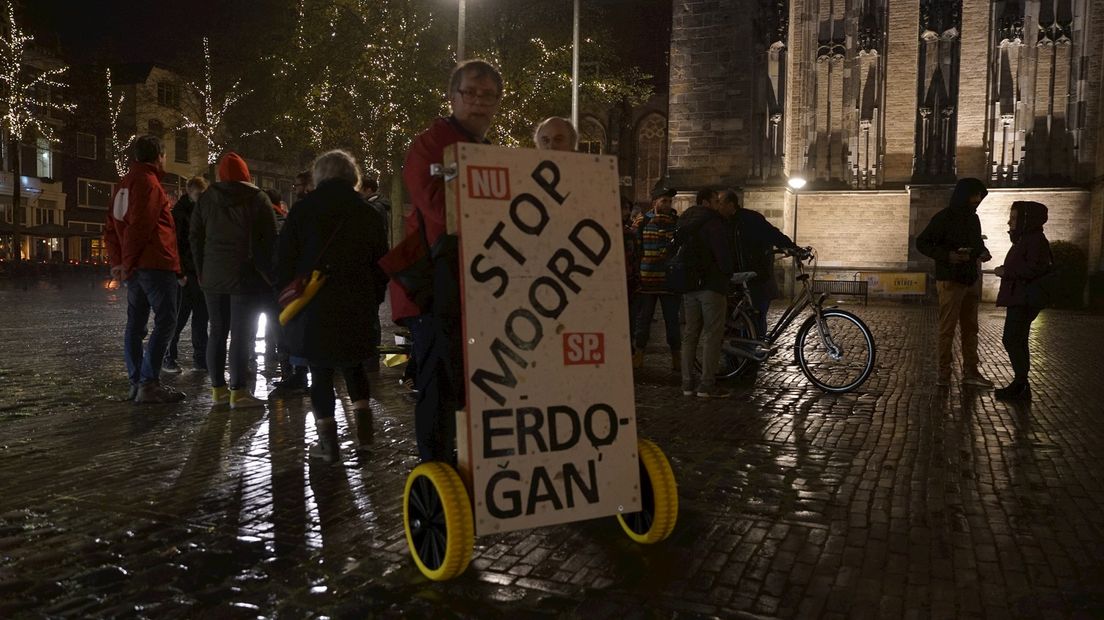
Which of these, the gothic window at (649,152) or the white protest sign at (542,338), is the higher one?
the gothic window at (649,152)

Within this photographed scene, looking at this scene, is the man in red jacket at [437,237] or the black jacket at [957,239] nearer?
the man in red jacket at [437,237]

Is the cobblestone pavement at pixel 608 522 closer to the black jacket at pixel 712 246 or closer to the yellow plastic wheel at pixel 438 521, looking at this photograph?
the yellow plastic wheel at pixel 438 521

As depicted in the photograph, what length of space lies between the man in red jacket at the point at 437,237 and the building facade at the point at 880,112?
2287cm

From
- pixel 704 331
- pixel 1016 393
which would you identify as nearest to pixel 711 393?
pixel 704 331

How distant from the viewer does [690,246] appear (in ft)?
25.3

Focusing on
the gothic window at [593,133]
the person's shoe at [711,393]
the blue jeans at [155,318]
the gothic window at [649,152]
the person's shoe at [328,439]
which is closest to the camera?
the person's shoe at [328,439]

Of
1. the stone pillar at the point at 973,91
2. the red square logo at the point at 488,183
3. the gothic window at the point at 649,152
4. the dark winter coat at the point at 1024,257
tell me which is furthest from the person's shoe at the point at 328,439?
the gothic window at the point at 649,152

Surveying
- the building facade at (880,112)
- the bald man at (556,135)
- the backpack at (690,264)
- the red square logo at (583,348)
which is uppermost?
the building facade at (880,112)

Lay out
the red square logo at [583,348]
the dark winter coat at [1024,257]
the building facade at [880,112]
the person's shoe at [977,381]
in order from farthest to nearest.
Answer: the building facade at [880,112] < the person's shoe at [977,381] < the dark winter coat at [1024,257] < the red square logo at [583,348]

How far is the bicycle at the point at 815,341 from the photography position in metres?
8.14

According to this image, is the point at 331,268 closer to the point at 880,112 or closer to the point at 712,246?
the point at 712,246

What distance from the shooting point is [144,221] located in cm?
710

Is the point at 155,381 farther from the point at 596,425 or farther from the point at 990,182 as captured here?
the point at 990,182

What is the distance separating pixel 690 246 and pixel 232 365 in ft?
12.9
